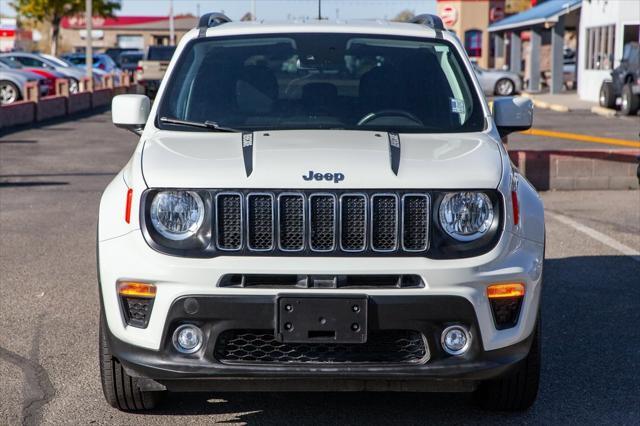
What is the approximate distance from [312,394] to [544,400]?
1.11 m

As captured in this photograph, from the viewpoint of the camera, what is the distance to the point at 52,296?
7.48 m

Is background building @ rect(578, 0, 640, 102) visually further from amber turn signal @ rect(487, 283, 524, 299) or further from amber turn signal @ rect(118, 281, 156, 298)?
amber turn signal @ rect(118, 281, 156, 298)

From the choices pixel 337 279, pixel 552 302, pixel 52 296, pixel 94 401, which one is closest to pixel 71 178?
pixel 52 296

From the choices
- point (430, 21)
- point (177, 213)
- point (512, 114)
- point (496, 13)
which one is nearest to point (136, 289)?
point (177, 213)

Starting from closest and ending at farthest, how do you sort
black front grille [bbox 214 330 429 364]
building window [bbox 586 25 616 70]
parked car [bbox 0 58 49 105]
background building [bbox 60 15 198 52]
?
black front grille [bbox 214 330 429 364] → parked car [bbox 0 58 49 105] → building window [bbox 586 25 616 70] → background building [bbox 60 15 198 52]

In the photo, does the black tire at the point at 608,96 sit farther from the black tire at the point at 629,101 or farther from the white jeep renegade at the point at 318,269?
the white jeep renegade at the point at 318,269

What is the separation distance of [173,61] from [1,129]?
16698 mm

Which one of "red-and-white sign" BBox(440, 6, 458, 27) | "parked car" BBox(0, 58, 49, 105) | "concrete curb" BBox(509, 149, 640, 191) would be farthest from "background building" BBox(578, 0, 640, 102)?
"red-and-white sign" BBox(440, 6, 458, 27)

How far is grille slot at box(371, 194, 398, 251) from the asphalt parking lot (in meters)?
0.96

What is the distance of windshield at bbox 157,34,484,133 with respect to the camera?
18.1ft

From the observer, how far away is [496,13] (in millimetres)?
66812

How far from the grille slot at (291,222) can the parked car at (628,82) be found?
942 inches

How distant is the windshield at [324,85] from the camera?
5.51 meters

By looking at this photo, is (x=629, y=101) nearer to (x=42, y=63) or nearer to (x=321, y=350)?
(x=42, y=63)
